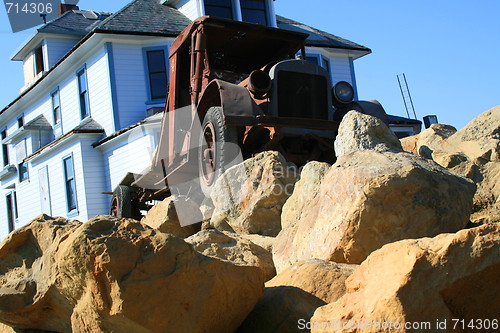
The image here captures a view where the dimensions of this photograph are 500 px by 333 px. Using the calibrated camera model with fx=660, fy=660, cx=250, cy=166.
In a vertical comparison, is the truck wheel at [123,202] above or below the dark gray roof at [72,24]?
below

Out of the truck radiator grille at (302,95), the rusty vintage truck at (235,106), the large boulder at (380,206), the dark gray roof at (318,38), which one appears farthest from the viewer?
the dark gray roof at (318,38)

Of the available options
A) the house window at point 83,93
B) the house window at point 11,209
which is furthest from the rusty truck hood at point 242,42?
the house window at point 11,209

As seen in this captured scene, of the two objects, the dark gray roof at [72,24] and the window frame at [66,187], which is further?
the dark gray roof at [72,24]

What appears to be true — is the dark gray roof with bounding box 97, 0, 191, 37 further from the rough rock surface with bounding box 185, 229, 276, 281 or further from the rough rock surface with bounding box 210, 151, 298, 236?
the rough rock surface with bounding box 185, 229, 276, 281

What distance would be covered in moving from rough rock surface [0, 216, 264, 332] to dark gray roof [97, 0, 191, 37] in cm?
1611

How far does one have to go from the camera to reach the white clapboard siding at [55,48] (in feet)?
74.0

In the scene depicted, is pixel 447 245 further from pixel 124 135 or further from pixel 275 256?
pixel 124 135

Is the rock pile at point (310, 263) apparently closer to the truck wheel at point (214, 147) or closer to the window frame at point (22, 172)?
the truck wheel at point (214, 147)

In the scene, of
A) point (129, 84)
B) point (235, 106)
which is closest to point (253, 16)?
point (129, 84)

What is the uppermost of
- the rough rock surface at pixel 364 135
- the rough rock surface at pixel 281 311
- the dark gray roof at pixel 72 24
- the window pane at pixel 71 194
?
the dark gray roof at pixel 72 24

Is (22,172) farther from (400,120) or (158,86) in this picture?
(400,120)

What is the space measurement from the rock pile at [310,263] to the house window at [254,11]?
15783 millimetres

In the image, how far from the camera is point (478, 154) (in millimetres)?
5891

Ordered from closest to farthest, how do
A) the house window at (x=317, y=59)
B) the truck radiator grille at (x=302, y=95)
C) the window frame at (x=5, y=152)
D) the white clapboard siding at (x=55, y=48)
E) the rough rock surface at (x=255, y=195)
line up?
the rough rock surface at (x=255, y=195) → the truck radiator grille at (x=302, y=95) → the house window at (x=317, y=59) → the white clapboard siding at (x=55, y=48) → the window frame at (x=5, y=152)
